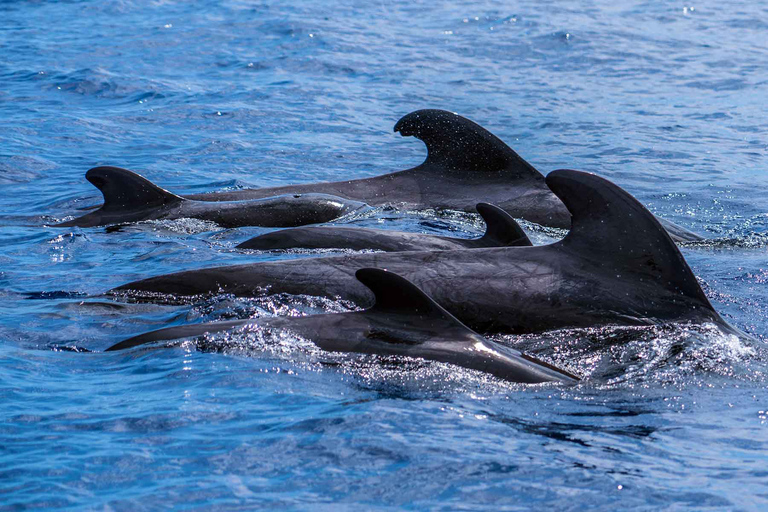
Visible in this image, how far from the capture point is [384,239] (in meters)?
9.69

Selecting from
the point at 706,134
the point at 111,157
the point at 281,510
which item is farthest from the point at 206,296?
the point at 706,134

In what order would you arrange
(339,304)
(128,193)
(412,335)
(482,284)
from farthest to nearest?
(128,193), (339,304), (482,284), (412,335)

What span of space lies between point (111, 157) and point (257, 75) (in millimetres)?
7302

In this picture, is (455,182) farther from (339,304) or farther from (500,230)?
(339,304)

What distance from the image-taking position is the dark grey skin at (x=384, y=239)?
880 centimetres

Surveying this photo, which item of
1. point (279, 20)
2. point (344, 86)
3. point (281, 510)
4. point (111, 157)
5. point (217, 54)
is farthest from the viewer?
point (279, 20)

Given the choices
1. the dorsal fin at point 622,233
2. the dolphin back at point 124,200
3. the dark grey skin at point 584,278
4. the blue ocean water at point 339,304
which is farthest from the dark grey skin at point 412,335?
the dolphin back at point 124,200

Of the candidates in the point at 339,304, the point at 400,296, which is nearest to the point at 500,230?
the point at 339,304

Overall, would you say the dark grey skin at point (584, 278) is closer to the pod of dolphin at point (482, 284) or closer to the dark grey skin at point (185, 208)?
the pod of dolphin at point (482, 284)

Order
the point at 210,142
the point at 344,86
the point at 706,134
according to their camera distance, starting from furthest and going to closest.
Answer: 1. the point at 344,86
2. the point at 706,134
3. the point at 210,142

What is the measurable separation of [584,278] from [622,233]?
43 cm

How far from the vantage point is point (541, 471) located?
5355mm

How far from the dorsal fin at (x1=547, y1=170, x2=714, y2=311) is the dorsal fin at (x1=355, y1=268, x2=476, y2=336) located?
1.55m

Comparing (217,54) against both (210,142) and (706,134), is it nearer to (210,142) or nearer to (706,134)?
(210,142)
